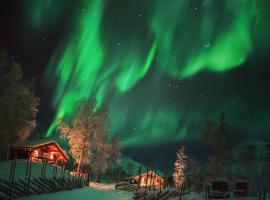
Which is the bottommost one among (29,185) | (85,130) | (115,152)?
(29,185)

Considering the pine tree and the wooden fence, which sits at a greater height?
the pine tree

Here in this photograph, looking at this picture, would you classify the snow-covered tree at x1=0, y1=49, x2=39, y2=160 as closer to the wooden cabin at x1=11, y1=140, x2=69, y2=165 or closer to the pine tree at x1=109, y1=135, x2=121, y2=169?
the wooden cabin at x1=11, y1=140, x2=69, y2=165

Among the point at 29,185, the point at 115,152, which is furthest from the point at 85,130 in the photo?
the point at 29,185

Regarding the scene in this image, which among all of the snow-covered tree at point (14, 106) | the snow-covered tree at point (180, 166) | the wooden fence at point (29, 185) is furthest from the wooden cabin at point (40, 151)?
the snow-covered tree at point (180, 166)

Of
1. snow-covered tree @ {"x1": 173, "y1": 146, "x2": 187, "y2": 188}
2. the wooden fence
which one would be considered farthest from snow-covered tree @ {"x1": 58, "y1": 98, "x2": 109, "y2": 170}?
snow-covered tree @ {"x1": 173, "y1": 146, "x2": 187, "y2": 188}

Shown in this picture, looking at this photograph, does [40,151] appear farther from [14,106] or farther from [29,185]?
[29,185]

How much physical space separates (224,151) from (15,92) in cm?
4271

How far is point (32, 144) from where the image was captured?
5281 centimetres

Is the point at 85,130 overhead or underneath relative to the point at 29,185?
overhead

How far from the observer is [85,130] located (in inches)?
2292

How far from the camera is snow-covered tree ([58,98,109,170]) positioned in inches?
2260

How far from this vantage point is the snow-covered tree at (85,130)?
57397 mm

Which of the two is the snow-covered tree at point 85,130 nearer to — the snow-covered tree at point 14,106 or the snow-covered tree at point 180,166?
the snow-covered tree at point 14,106

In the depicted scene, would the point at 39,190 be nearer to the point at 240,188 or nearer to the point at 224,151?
the point at 240,188
